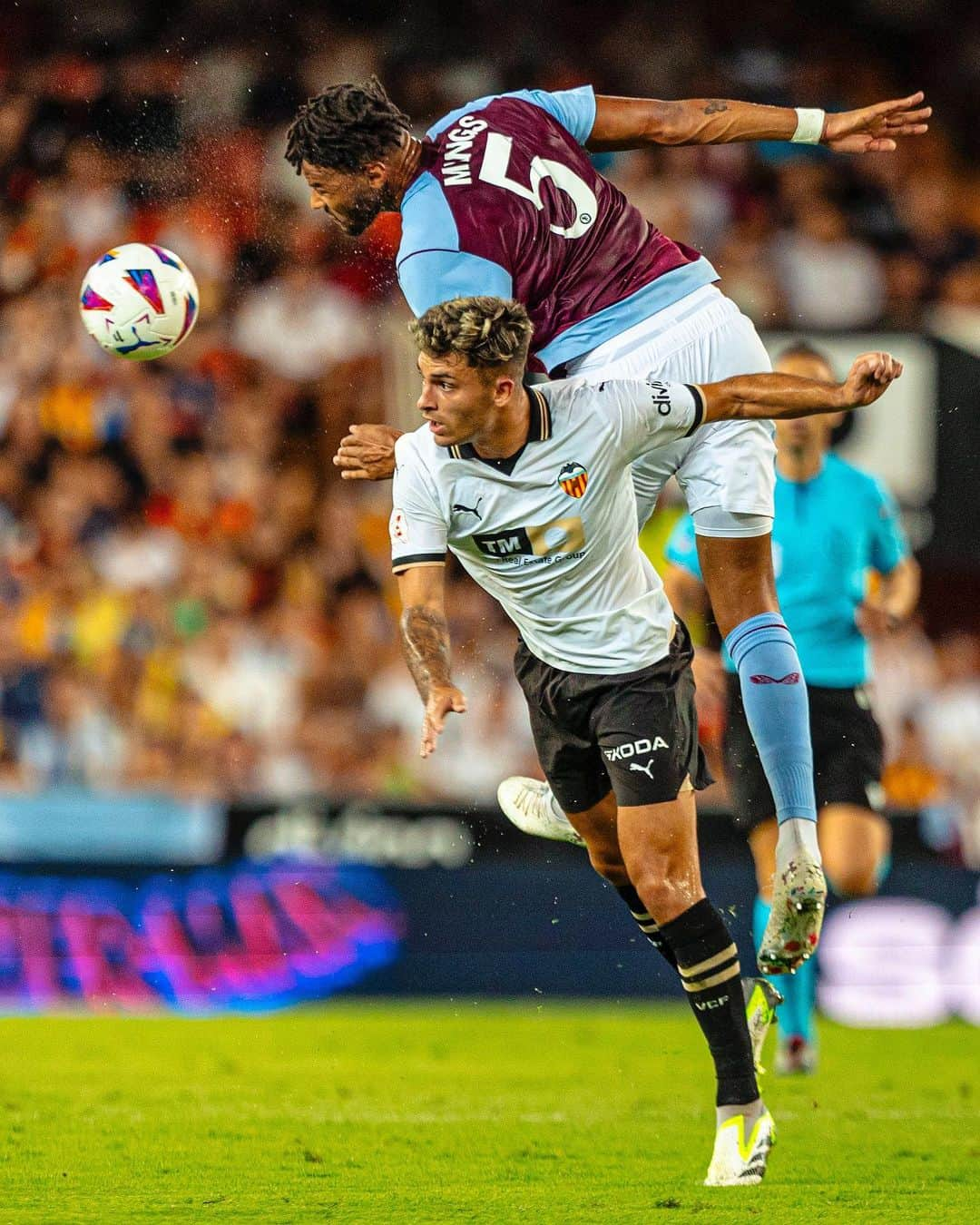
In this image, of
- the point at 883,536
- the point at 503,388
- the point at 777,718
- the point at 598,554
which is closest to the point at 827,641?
the point at 883,536

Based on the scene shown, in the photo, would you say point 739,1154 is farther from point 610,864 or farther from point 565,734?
point 565,734

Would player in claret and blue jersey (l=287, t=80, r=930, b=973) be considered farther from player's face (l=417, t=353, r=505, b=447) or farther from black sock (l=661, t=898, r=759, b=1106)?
player's face (l=417, t=353, r=505, b=447)

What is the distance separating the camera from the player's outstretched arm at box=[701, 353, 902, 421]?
19.1ft

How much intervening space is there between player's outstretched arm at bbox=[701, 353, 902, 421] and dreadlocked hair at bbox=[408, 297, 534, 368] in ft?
2.24

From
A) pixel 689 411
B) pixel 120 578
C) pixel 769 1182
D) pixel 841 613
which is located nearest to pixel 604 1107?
pixel 769 1182

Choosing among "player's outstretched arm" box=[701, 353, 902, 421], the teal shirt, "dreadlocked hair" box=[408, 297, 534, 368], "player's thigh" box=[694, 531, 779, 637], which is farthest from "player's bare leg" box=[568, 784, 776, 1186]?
the teal shirt

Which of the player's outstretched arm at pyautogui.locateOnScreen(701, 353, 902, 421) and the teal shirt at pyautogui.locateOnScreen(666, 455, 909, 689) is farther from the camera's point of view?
the teal shirt at pyautogui.locateOnScreen(666, 455, 909, 689)

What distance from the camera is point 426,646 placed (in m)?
5.74

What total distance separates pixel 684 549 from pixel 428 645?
2.61 m

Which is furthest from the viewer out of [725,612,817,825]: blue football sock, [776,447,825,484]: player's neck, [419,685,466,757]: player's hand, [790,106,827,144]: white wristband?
[776,447,825,484]: player's neck

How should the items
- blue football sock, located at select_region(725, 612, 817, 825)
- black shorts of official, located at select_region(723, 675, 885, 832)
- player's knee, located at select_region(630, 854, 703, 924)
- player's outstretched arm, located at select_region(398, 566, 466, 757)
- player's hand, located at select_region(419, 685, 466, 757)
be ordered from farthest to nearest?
black shorts of official, located at select_region(723, 675, 885, 832), blue football sock, located at select_region(725, 612, 817, 825), player's knee, located at select_region(630, 854, 703, 924), player's outstretched arm, located at select_region(398, 566, 466, 757), player's hand, located at select_region(419, 685, 466, 757)

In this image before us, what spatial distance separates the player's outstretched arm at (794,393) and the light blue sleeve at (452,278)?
29.2 inches

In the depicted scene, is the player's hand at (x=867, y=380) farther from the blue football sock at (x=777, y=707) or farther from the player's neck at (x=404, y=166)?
the player's neck at (x=404, y=166)

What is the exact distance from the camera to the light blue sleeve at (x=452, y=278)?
596 cm
